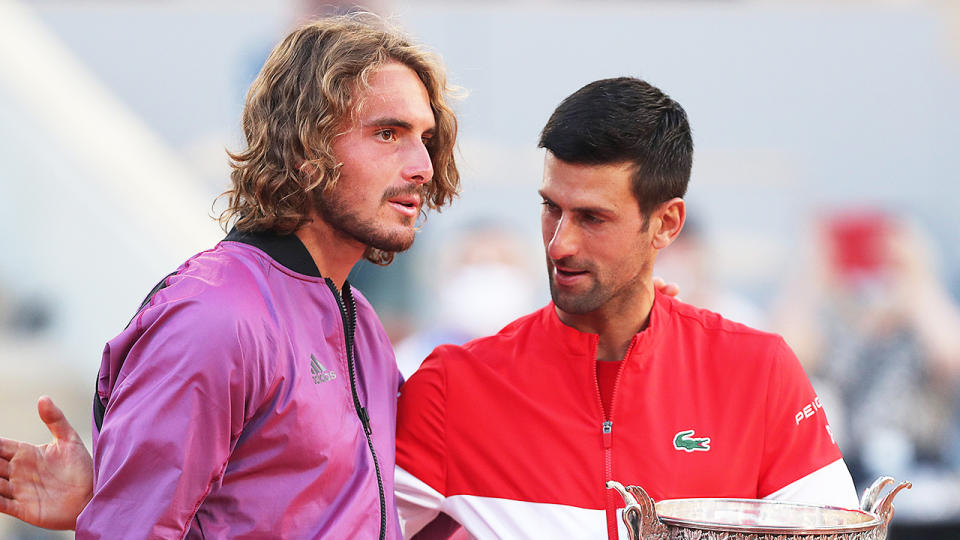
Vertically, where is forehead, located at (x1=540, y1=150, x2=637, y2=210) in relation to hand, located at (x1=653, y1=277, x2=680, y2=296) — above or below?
above

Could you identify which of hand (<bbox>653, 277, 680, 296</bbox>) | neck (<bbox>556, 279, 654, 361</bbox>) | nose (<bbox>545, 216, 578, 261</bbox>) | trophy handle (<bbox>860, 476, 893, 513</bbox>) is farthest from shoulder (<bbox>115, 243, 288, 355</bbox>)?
trophy handle (<bbox>860, 476, 893, 513</bbox>)

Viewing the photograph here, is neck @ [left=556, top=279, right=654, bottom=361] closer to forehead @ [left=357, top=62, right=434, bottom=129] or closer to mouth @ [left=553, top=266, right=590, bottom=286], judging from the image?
mouth @ [left=553, top=266, right=590, bottom=286]

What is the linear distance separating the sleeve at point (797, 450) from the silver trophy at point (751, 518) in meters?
0.09

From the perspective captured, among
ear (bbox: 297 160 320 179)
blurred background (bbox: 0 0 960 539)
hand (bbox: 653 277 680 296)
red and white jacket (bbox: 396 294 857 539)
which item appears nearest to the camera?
ear (bbox: 297 160 320 179)

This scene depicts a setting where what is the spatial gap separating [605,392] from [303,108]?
34.8 inches

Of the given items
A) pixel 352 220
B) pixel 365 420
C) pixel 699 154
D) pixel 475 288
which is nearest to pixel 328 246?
pixel 352 220

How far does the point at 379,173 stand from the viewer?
7.85 feet

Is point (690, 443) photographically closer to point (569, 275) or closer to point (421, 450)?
point (569, 275)

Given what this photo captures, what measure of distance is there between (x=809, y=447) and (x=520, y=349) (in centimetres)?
66

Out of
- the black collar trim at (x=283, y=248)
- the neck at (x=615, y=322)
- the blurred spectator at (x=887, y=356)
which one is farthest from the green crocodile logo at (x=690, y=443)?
the blurred spectator at (x=887, y=356)

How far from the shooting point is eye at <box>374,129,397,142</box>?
2.42 m

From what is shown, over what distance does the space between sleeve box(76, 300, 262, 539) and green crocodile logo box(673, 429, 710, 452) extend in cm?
93

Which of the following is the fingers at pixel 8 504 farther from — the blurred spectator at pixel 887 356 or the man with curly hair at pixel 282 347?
the blurred spectator at pixel 887 356

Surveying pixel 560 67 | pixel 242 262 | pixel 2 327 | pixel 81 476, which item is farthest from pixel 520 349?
pixel 560 67
